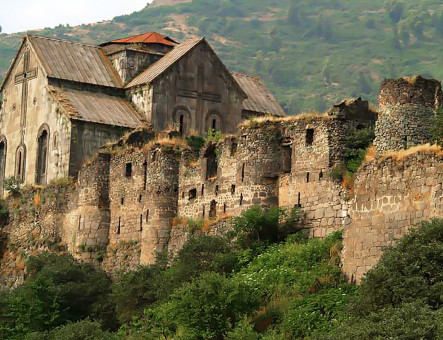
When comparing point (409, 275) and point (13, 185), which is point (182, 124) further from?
point (409, 275)

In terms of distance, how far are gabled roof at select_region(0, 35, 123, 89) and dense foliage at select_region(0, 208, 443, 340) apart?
10.0 metres

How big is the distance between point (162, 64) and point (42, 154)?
608 centimetres

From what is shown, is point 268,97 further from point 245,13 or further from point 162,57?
point 245,13

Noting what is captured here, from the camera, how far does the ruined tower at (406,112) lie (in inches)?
1672

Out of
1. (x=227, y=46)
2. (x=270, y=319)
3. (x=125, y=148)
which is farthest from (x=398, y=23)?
(x=270, y=319)

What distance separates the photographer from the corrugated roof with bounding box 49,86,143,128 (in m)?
58.4

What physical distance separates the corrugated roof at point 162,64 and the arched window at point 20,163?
5127mm

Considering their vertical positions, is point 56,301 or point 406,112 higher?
point 406,112

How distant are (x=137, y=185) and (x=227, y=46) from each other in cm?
12001

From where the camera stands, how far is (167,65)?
2386 inches

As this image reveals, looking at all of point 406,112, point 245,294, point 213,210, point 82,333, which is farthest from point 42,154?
point 406,112

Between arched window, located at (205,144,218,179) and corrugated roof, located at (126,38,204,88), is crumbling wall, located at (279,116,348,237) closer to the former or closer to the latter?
arched window, located at (205,144,218,179)

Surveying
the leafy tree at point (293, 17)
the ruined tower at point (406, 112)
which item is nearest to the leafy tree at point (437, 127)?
the ruined tower at point (406, 112)

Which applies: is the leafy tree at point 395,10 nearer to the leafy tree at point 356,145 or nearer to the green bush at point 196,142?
the green bush at point 196,142
